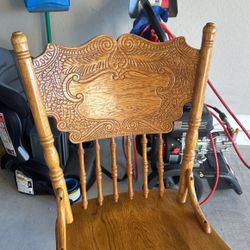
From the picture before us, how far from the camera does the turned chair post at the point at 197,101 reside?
77 centimetres

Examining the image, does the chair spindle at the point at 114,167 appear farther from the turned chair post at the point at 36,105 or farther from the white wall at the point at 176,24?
the white wall at the point at 176,24

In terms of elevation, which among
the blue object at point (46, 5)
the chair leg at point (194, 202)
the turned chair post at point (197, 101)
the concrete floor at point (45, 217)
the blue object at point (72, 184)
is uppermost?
the blue object at point (46, 5)

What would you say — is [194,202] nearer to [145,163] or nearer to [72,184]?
[145,163]

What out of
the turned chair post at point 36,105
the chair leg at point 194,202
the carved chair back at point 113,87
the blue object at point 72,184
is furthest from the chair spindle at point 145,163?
the blue object at point 72,184

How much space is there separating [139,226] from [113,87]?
17.4 inches

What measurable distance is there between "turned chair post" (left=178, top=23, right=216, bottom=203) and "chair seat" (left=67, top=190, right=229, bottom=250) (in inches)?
3.2

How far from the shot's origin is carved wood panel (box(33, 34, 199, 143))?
0.77 m

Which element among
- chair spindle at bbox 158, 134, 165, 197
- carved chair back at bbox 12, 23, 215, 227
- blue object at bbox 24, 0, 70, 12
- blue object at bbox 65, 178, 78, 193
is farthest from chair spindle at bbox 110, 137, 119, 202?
blue object at bbox 24, 0, 70, 12

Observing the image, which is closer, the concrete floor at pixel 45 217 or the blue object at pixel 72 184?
the concrete floor at pixel 45 217

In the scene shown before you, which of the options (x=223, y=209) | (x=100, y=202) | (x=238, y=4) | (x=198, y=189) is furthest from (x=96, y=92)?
(x=238, y=4)

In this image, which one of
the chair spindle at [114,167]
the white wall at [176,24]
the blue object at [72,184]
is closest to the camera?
the chair spindle at [114,167]

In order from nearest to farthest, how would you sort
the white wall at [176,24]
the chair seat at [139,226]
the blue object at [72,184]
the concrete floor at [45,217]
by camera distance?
the chair seat at [139,226]
the concrete floor at [45,217]
the blue object at [72,184]
the white wall at [176,24]

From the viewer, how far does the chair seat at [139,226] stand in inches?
31.8

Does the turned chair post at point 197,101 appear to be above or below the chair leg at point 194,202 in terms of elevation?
above
